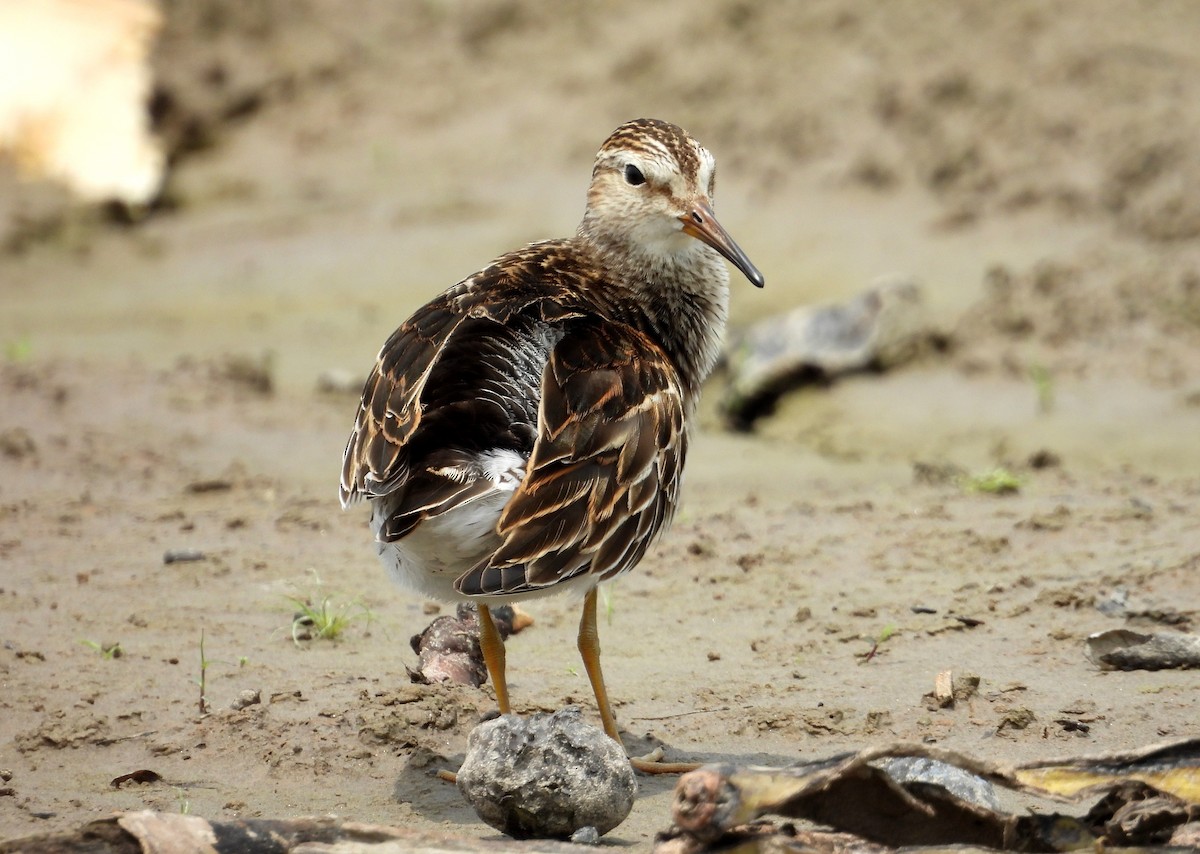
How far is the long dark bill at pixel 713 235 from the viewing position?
489 cm

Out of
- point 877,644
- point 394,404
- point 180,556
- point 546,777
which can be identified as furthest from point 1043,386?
point 546,777

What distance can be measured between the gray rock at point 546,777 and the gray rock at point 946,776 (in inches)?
24.5

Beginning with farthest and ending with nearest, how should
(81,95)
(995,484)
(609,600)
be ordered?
(81,95), (995,484), (609,600)

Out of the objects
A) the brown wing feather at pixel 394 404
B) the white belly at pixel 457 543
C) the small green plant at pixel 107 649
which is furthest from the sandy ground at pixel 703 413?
the brown wing feather at pixel 394 404

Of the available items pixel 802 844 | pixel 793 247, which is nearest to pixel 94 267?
pixel 793 247

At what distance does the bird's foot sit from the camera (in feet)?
13.7

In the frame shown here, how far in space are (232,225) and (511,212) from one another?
2516 mm

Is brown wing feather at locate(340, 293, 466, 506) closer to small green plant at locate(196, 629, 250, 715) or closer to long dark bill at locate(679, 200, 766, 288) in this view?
small green plant at locate(196, 629, 250, 715)

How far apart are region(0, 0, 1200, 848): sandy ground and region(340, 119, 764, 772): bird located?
0.66m

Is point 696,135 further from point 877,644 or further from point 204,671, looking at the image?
point 204,671

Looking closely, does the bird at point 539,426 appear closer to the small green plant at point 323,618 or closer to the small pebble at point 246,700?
the small pebble at point 246,700

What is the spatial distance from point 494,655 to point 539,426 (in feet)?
2.46

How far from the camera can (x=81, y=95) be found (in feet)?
42.8

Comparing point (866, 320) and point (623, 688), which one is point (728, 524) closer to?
point (623, 688)
